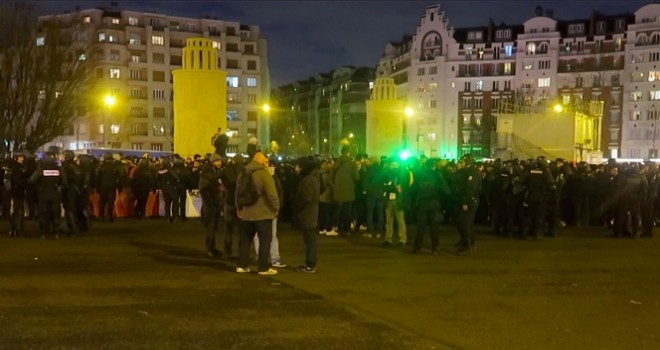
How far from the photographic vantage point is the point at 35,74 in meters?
36.2

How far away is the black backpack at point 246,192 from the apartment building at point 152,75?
72.7 m

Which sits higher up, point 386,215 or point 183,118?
point 183,118

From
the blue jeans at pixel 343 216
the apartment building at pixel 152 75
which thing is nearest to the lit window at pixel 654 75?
the apartment building at pixel 152 75

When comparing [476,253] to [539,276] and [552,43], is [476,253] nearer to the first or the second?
[539,276]

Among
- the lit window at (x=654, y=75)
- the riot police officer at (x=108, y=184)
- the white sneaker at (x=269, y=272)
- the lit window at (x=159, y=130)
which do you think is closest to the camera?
the white sneaker at (x=269, y=272)

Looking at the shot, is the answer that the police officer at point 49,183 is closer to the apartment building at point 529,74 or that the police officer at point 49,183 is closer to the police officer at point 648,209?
the police officer at point 648,209

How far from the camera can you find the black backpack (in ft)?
36.1

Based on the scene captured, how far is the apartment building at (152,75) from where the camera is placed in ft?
275

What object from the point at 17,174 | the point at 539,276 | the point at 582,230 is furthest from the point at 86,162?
the point at 582,230

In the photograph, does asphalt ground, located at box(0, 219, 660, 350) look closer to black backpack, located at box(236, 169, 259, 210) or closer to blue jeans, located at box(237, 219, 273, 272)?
blue jeans, located at box(237, 219, 273, 272)

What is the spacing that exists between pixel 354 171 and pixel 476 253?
3.58 meters

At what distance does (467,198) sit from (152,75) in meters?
79.3

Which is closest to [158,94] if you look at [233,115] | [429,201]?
[233,115]

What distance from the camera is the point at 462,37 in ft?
311
